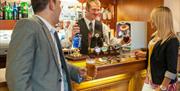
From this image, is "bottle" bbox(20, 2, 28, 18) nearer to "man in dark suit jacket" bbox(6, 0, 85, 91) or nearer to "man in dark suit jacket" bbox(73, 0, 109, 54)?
"man in dark suit jacket" bbox(73, 0, 109, 54)

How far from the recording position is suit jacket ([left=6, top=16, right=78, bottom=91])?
150cm

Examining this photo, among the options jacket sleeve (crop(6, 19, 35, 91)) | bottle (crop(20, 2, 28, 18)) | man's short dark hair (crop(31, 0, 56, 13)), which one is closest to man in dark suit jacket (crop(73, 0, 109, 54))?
bottle (crop(20, 2, 28, 18))

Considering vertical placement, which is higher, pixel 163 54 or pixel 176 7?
pixel 176 7

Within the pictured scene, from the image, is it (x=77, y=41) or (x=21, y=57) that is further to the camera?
(x=77, y=41)

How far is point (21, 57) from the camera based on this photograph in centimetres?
149

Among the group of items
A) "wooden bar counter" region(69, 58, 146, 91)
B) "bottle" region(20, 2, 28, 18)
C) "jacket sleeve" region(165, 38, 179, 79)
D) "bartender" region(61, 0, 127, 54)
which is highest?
"bottle" region(20, 2, 28, 18)

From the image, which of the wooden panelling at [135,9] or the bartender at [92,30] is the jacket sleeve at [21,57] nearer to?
the bartender at [92,30]

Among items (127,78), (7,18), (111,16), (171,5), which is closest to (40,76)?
(127,78)

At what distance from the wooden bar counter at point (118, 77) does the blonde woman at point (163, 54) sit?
0.37 meters

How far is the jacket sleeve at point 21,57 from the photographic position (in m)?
1.49

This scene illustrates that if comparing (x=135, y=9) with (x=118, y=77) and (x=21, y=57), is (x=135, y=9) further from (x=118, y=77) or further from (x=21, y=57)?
(x=21, y=57)

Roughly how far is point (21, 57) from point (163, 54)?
152 centimetres

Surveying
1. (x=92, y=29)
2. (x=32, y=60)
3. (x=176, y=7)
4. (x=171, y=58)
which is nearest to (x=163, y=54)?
(x=171, y=58)

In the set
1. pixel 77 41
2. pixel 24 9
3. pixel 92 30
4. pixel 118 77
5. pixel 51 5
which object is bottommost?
pixel 118 77
